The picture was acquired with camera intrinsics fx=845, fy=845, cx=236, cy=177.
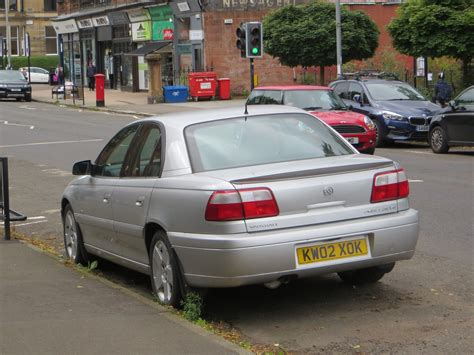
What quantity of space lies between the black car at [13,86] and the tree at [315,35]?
1627cm

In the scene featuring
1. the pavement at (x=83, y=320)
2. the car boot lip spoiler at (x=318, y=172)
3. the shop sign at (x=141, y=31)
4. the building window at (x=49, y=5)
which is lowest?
the pavement at (x=83, y=320)

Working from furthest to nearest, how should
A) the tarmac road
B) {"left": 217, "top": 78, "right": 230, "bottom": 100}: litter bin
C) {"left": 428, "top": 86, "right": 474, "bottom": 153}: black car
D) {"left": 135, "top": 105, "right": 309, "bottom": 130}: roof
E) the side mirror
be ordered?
{"left": 217, "top": 78, "right": 230, "bottom": 100}: litter bin, {"left": 428, "top": 86, "right": 474, "bottom": 153}: black car, the side mirror, {"left": 135, "top": 105, "right": 309, "bottom": 130}: roof, the tarmac road

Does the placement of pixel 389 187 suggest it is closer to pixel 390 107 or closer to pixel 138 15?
pixel 390 107

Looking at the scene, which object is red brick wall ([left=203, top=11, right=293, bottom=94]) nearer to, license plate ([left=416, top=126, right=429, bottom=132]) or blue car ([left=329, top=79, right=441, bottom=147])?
blue car ([left=329, top=79, right=441, bottom=147])

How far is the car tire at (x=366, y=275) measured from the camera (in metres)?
7.07

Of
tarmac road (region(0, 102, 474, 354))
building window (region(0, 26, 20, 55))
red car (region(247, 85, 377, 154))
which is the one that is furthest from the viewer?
building window (region(0, 26, 20, 55))

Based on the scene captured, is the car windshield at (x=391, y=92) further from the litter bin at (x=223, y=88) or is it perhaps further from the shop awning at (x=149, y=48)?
the shop awning at (x=149, y=48)

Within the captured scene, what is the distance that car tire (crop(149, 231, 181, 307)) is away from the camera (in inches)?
249

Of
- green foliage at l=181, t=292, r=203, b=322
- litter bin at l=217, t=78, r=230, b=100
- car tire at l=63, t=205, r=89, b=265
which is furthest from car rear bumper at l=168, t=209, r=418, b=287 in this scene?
litter bin at l=217, t=78, r=230, b=100

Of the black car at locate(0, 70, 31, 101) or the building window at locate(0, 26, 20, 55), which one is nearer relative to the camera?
the black car at locate(0, 70, 31, 101)

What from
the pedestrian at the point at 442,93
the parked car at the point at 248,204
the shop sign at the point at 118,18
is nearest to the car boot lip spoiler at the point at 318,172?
the parked car at the point at 248,204

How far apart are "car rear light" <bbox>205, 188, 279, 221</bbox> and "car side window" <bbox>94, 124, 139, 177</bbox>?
5.33ft

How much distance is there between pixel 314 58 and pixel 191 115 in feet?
95.3

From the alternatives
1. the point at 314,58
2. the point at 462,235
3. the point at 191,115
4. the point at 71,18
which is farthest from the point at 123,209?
the point at 71,18
